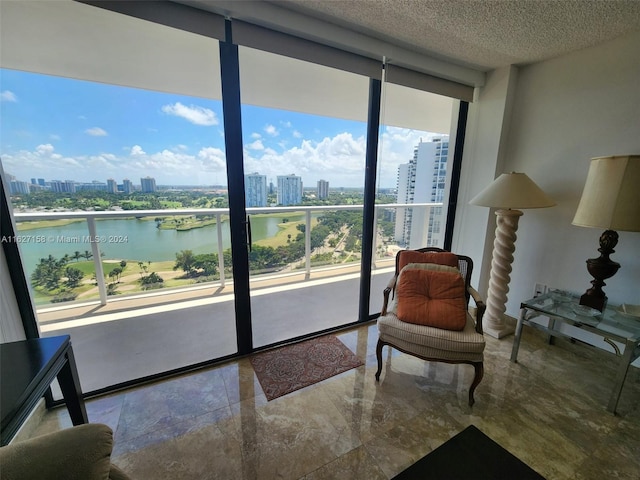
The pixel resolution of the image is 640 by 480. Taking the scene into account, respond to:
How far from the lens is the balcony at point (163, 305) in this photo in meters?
2.03

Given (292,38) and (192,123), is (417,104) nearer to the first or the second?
(292,38)

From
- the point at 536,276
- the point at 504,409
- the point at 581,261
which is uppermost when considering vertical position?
the point at 581,261

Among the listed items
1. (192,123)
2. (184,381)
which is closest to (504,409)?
(184,381)

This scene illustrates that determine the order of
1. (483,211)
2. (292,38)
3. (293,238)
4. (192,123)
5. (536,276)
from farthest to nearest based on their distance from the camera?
(293,238) < (483,211) < (536,276) < (192,123) < (292,38)

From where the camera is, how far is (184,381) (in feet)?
6.08

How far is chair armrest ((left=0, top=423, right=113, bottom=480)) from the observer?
2.07 ft

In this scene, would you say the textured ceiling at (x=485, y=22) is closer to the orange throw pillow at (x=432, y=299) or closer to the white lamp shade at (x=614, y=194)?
the white lamp shade at (x=614, y=194)

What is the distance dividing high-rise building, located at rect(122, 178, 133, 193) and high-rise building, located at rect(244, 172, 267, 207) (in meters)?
0.90

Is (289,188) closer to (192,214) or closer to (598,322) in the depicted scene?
(192,214)

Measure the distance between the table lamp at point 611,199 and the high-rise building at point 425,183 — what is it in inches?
A: 53.7

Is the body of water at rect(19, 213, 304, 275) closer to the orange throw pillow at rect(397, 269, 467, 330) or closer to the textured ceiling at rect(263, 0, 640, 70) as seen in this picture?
the orange throw pillow at rect(397, 269, 467, 330)

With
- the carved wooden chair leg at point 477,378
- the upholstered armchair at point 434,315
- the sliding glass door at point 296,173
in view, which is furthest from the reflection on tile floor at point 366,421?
the sliding glass door at point 296,173

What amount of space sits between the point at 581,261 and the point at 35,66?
4347 mm

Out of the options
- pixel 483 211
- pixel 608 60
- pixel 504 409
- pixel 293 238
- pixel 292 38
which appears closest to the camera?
pixel 504 409
